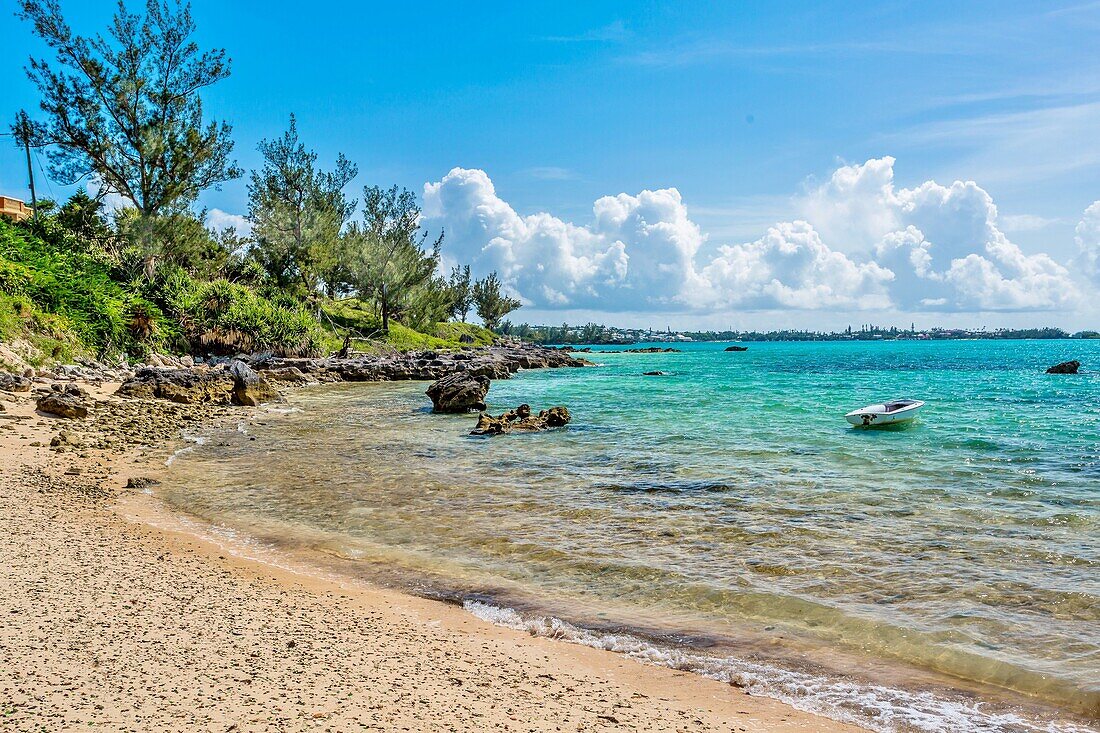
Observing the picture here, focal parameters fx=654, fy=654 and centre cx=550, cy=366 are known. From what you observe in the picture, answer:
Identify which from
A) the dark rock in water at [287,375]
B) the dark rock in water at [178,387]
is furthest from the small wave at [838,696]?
→ the dark rock in water at [287,375]

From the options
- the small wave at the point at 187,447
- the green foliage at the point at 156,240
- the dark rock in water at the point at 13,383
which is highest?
the green foliage at the point at 156,240

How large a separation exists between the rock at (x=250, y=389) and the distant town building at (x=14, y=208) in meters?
28.2

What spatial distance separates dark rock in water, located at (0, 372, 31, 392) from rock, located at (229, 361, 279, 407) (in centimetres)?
665

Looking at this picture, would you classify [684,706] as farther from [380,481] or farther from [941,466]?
[941,466]

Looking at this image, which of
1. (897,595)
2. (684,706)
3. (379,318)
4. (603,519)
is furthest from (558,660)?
(379,318)

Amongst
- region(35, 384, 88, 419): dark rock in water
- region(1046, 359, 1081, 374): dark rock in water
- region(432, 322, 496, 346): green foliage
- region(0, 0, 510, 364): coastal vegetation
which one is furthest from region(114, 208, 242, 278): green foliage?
region(1046, 359, 1081, 374): dark rock in water

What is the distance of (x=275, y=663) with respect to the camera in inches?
174

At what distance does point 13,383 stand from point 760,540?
1864cm

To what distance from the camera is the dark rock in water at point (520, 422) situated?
61.8ft

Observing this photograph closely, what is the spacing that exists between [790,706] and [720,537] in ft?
14.0

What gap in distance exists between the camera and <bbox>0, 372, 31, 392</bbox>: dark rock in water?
16.6 metres

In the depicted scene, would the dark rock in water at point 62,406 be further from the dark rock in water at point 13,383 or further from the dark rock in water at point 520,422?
the dark rock in water at point 520,422

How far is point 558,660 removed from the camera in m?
5.00

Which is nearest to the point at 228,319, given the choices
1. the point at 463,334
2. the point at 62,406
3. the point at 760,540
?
the point at 62,406
